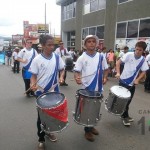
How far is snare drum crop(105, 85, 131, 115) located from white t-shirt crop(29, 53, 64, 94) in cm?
136

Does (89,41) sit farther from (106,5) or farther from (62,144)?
(106,5)

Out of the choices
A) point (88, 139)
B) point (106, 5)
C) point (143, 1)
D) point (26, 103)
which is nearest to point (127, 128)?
point (88, 139)

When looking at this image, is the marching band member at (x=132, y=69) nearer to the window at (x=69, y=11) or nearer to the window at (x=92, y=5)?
the window at (x=92, y=5)

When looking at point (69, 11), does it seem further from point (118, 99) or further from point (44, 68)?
point (44, 68)

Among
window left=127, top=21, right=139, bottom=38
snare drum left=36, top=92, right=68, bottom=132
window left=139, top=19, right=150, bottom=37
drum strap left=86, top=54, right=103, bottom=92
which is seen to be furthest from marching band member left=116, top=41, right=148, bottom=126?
window left=127, top=21, right=139, bottom=38

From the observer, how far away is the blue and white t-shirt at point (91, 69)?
14.5 feet

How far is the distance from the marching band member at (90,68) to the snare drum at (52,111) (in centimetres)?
92

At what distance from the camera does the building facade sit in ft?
51.0

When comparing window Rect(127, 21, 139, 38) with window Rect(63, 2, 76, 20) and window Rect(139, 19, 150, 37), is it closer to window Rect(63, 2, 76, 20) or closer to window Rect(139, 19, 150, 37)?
window Rect(139, 19, 150, 37)

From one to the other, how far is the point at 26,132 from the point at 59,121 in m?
1.55

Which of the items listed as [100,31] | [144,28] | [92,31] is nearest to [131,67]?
[144,28]

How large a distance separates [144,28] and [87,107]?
12.4m

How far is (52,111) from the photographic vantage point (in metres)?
3.48

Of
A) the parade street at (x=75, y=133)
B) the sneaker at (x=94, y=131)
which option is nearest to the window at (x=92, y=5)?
the parade street at (x=75, y=133)
